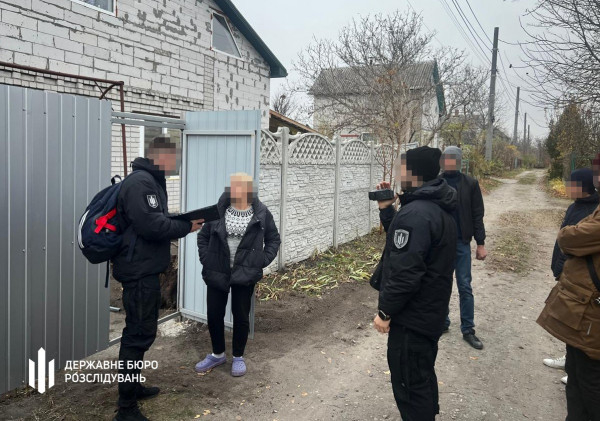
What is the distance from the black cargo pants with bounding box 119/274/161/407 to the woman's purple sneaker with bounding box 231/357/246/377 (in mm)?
918

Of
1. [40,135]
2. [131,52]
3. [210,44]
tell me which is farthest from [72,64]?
[40,135]

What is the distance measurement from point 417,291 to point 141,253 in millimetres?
1769

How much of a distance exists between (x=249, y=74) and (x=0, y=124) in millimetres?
9197

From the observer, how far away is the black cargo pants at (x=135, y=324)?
9.38ft

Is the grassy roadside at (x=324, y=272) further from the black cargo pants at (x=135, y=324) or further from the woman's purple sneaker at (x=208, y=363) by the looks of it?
the black cargo pants at (x=135, y=324)

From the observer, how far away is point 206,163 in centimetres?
451

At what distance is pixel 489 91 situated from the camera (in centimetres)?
2342

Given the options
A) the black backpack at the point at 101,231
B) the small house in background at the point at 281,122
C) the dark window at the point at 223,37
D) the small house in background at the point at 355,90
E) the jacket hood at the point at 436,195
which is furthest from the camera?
the small house in background at the point at 355,90

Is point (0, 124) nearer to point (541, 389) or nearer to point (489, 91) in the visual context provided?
point (541, 389)

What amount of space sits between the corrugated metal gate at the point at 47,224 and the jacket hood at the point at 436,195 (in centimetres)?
257

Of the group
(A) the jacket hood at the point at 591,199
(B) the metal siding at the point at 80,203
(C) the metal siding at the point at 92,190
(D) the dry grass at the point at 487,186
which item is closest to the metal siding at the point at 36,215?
(B) the metal siding at the point at 80,203

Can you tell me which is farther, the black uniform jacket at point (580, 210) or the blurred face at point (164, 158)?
the black uniform jacket at point (580, 210)

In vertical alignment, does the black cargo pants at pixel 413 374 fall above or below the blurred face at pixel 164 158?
below

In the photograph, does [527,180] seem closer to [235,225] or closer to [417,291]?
[235,225]
